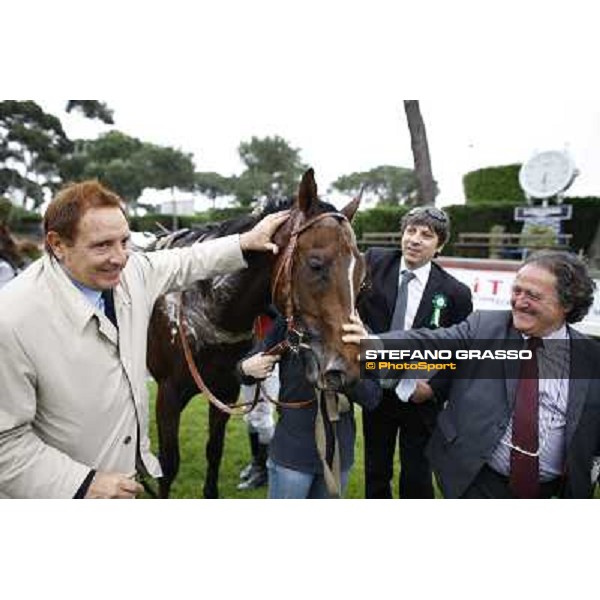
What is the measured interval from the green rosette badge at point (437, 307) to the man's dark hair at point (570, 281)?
15.7 inches

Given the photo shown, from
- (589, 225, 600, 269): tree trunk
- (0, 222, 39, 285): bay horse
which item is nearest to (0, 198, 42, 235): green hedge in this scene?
(0, 222, 39, 285): bay horse

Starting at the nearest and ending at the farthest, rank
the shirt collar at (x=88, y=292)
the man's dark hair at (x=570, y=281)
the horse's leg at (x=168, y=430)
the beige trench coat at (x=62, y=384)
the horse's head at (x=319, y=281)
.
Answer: the beige trench coat at (x=62, y=384) → the shirt collar at (x=88, y=292) → the man's dark hair at (x=570, y=281) → the horse's head at (x=319, y=281) → the horse's leg at (x=168, y=430)

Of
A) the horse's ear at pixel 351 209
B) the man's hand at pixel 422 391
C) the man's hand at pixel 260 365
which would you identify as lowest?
the man's hand at pixel 422 391

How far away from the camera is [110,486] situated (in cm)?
129

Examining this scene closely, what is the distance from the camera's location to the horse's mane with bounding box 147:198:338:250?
1880mm

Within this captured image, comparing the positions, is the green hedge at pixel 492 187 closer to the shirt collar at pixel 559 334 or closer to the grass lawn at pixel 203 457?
the shirt collar at pixel 559 334

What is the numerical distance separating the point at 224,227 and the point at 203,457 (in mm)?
1415

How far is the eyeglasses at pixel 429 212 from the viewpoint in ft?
5.96

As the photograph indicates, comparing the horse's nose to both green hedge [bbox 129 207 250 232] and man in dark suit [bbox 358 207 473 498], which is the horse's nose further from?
green hedge [bbox 129 207 250 232]

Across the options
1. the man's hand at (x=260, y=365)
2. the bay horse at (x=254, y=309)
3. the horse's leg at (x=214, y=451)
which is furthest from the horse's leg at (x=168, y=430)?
the man's hand at (x=260, y=365)

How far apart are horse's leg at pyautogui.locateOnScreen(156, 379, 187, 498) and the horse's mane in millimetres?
593

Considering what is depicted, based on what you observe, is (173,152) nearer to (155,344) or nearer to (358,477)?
(155,344)

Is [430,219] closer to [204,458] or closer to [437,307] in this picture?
[437,307]
